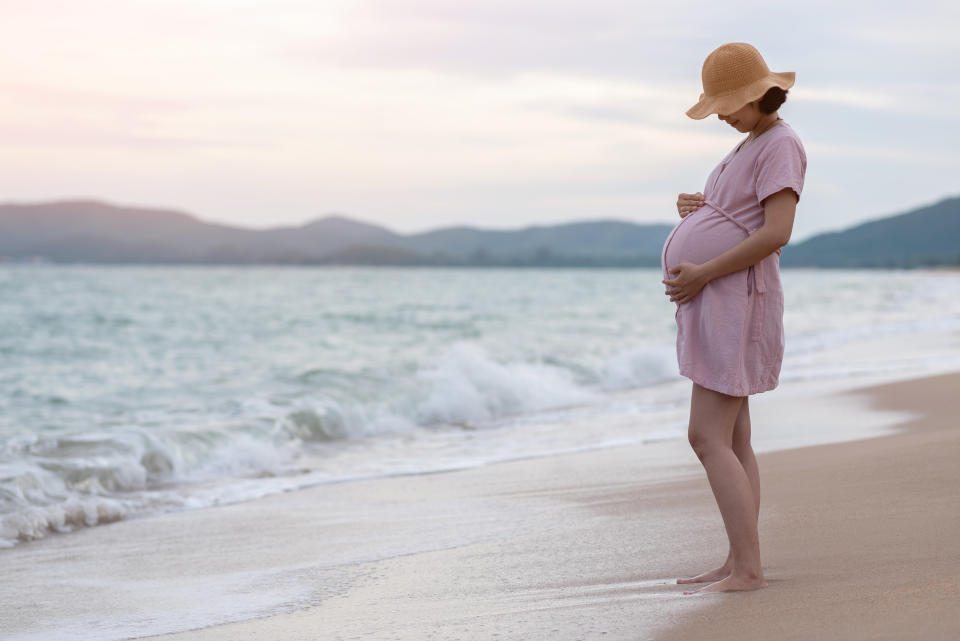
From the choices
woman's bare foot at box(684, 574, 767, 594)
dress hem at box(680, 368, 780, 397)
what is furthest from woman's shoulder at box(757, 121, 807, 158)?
woman's bare foot at box(684, 574, 767, 594)

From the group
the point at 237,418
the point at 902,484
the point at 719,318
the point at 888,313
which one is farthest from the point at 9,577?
the point at 888,313

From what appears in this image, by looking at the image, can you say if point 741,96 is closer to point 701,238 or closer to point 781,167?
point 781,167

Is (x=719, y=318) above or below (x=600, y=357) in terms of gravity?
above

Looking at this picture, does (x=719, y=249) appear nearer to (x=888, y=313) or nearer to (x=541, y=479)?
(x=541, y=479)

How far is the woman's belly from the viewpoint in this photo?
3.00 m

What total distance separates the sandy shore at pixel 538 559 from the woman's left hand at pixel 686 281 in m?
0.94

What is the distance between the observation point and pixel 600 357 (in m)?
15.3

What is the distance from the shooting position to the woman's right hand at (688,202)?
3.21 metres

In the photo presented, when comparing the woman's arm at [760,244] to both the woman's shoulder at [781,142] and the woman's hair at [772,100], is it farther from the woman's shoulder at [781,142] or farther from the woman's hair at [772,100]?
the woman's hair at [772,100]

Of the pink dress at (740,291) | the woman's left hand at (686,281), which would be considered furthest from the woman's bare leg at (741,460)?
the woman's left hand at (686,281)

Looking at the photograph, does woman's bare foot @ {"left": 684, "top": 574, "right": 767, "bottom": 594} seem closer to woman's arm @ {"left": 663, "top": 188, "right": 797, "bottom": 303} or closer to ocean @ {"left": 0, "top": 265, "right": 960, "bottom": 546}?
woman's arm @ {"left": 663, "top": 188, "right": 797, "bottom": 303}

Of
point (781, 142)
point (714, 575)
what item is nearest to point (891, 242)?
point (714, 575)

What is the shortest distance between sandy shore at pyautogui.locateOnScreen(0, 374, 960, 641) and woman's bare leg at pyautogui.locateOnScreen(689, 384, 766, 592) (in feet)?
0.34

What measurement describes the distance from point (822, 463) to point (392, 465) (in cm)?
329
